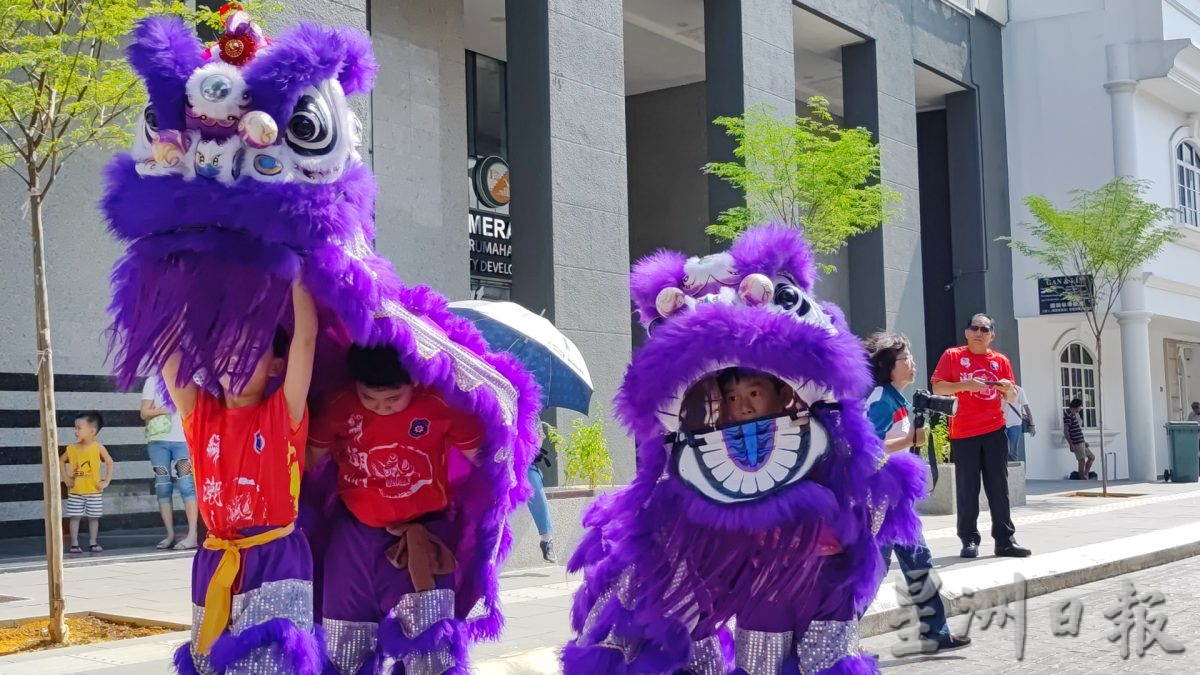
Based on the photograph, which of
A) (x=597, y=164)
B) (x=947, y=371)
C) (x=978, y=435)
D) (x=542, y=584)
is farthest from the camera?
(x=597, y=164)

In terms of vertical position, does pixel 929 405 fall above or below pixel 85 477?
above

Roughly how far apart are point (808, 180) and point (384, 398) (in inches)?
401

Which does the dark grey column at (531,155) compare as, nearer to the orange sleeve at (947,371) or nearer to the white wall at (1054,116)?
the orange sleeve at (947,371)

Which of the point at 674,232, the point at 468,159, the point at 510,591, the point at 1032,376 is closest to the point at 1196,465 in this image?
the point at 1032,376

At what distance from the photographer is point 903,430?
689 cm

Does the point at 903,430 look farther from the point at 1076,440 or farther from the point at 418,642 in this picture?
the point at 1076,440

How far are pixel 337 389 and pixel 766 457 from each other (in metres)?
1.47

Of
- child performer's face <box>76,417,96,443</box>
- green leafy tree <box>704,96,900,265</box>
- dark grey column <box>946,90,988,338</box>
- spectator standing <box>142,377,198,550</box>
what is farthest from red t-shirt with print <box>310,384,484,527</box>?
dark grey column <box>946,90,988,338</box>

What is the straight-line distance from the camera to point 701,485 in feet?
13.3

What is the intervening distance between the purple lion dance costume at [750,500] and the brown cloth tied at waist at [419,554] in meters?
0.61

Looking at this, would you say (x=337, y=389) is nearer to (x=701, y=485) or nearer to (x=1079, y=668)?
(x=701, y=485)

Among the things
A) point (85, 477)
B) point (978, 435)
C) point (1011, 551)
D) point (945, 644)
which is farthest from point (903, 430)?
point (85, 477)

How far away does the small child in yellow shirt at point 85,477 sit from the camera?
1132cm

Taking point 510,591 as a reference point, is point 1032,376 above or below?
above
